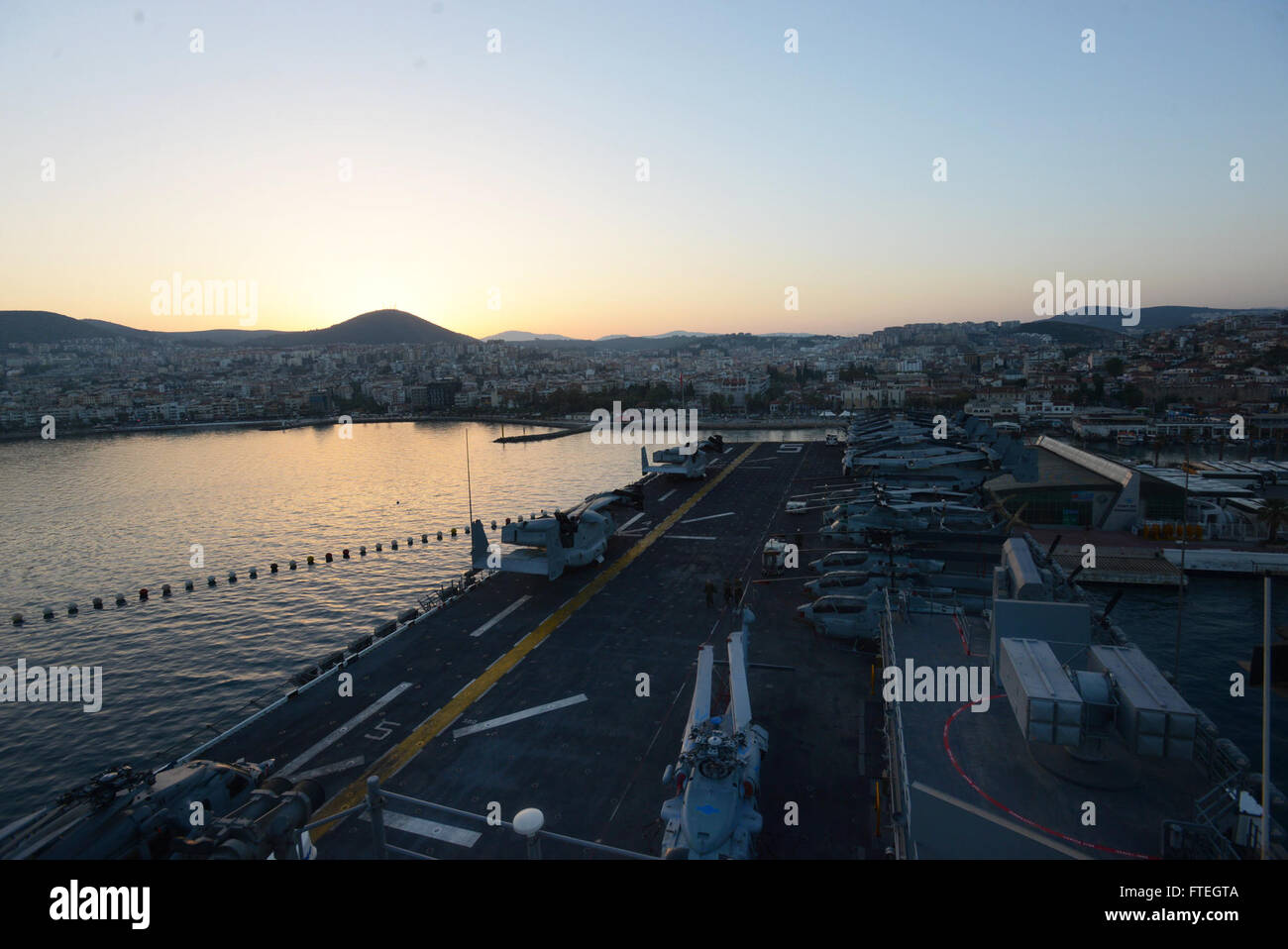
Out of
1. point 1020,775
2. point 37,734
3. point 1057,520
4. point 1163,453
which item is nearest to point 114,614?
point 37,734

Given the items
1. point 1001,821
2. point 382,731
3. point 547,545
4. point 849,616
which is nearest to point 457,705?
point 382,731
